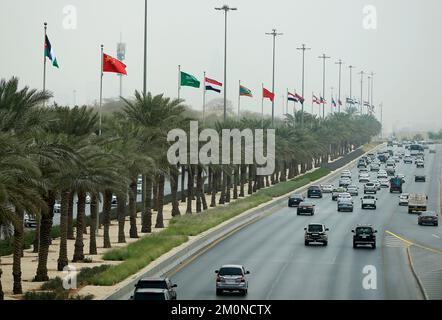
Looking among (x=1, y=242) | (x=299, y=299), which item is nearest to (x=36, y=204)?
(x=299, y=299)

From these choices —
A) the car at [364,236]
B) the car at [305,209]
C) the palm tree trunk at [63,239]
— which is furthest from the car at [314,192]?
the palm tree trunk at [63,239]

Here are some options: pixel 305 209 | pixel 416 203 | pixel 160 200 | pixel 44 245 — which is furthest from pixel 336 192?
pixel 44 245

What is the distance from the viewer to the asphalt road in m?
49.7

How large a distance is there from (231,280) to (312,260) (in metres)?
15.5

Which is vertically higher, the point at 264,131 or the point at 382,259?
the point at 264,131

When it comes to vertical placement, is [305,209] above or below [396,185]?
below

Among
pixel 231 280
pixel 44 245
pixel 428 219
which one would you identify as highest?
pixel 44 245

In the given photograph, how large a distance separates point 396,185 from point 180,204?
31.8 meters

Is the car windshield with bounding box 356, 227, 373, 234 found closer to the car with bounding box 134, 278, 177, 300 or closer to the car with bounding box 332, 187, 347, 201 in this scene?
the car with bounding box 134, 278, 177, 300

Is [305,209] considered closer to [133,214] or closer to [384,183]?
[133,214]

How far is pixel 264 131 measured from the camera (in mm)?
129375

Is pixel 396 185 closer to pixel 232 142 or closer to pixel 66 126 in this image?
pixel 232 142

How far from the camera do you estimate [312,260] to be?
63312mm
